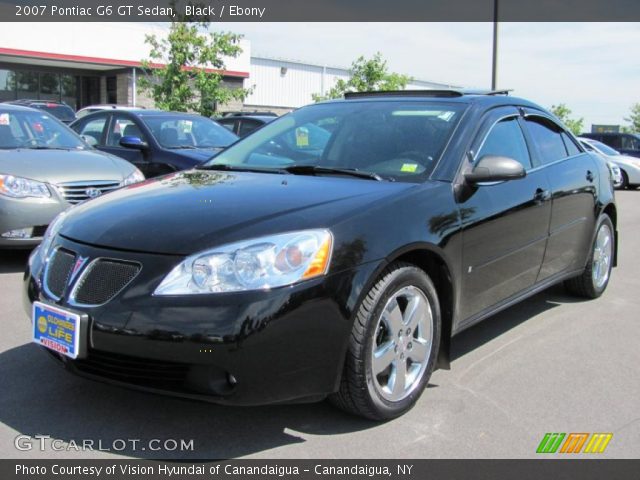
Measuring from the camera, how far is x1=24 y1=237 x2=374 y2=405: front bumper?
8.61 ft

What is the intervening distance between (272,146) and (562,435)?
7.93 ft

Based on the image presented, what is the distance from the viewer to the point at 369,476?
273cm

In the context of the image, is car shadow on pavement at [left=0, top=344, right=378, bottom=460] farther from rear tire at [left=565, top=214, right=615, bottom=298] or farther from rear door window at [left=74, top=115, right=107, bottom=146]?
rear door window at [left=74, top=115, right=107, bottom=146]

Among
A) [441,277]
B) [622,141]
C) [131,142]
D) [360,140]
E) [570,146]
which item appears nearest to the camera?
[441,277]

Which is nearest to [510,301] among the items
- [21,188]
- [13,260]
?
[21,188]

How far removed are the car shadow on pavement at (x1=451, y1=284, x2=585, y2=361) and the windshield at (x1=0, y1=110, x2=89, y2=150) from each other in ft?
15.6

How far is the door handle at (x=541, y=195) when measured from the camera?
4.28m

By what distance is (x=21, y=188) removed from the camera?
235 inches

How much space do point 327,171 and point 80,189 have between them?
3404 millimetres

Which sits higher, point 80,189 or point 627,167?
point 80,189

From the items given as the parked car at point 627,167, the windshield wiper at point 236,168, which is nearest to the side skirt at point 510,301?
the windshield wiper at point 236,168

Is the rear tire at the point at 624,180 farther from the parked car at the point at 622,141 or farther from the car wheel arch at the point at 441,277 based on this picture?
the car wheel arch at the point at 441,277

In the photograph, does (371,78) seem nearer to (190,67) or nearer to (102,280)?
(190,67)

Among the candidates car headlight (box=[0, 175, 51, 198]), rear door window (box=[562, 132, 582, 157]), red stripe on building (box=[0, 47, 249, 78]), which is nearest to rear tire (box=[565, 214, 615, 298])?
rear door window (box=[562, 132, 582, 157])
